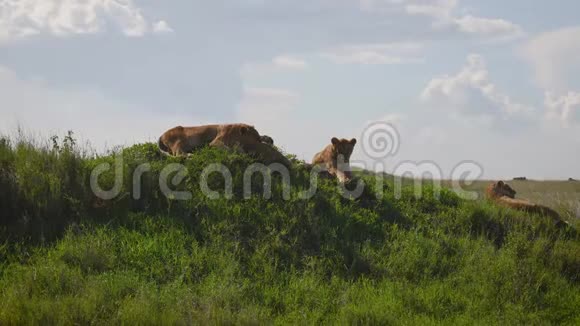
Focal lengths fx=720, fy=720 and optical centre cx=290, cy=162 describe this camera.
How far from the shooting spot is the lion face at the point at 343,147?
44.6 ft

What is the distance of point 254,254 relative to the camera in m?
10.1

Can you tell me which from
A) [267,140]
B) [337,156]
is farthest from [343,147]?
[267,140]

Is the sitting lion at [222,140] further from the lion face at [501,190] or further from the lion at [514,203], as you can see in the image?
the lion face at [501,190]

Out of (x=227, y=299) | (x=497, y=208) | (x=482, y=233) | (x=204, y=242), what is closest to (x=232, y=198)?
(x=204, y=242)

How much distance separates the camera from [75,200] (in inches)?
429

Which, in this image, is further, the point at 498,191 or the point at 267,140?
the point at 498,191

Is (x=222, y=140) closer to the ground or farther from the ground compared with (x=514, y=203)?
farther from the ground

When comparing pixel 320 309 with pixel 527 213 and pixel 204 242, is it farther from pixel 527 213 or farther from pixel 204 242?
pixel 527 213

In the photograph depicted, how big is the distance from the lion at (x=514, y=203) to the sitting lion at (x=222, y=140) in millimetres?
4285

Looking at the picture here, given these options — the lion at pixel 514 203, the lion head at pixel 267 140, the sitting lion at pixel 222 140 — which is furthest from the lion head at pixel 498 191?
the lion head at pixel 267 140

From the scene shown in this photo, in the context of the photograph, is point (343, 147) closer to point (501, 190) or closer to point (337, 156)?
point (337, 156)

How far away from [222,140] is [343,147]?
2412 millimetres

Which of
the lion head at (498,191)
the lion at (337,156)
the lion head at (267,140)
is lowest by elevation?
the lion head at (498,191)

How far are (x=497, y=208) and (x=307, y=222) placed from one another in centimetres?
404
